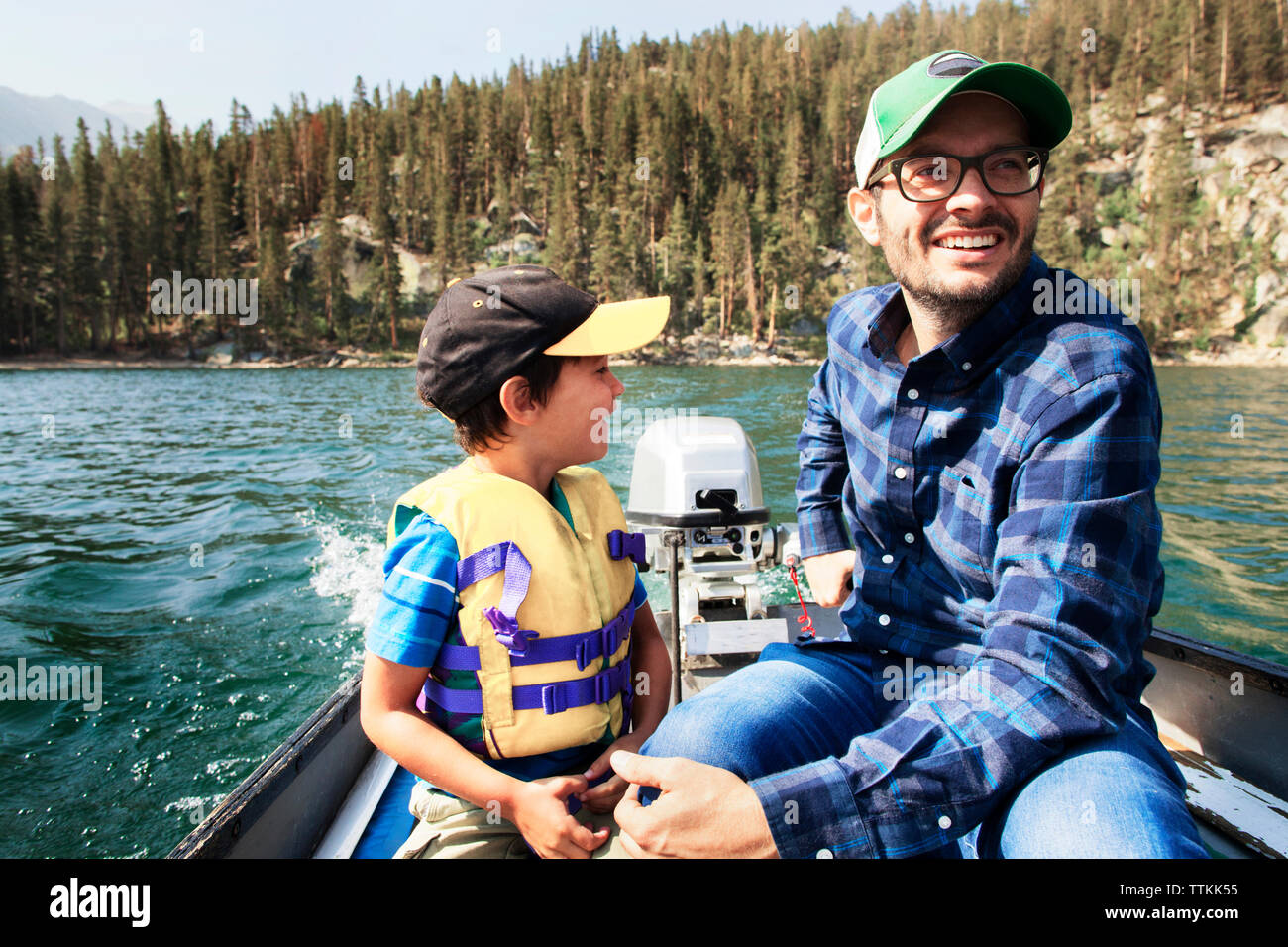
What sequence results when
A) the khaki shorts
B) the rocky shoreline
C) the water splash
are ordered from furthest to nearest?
the rocky shoreline, the water splash, the khaki shorts

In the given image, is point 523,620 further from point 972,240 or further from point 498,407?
point 972,240

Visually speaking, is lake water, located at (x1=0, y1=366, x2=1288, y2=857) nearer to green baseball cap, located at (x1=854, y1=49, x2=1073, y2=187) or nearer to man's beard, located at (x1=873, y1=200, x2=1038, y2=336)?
man's beard, located at (x1=873, y1=200, x2=1038, y2=336)

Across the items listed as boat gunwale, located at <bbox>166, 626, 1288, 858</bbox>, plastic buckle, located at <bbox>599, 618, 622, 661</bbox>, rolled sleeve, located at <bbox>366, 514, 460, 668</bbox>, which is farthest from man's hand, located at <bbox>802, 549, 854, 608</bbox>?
boat gunwale, located at <bbox>166, 626, 1288, 858</bbox>

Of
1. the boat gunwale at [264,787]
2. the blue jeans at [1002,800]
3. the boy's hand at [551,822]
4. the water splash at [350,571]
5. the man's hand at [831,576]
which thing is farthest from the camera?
the water splash at [350,571]

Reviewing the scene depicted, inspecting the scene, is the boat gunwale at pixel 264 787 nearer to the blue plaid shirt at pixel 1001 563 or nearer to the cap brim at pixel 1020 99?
the blue plaid shirt at pixel 1001 563

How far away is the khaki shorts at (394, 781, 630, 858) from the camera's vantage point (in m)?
1.47

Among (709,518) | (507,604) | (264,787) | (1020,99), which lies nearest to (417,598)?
(507,604)

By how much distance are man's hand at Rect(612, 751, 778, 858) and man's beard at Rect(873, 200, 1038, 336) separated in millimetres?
1177

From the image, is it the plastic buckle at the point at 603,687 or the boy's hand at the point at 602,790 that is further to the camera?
the plastic buckle at the point at 603,687

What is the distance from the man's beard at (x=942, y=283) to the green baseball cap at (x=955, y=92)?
0.60ft

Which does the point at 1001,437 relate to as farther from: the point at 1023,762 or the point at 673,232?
the point at 673,232

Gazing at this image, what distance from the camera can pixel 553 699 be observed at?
155 centimetres

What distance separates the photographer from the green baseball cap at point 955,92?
1498mm

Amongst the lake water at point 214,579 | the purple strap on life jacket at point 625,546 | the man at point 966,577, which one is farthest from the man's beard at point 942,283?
the lake water at point 214,579
